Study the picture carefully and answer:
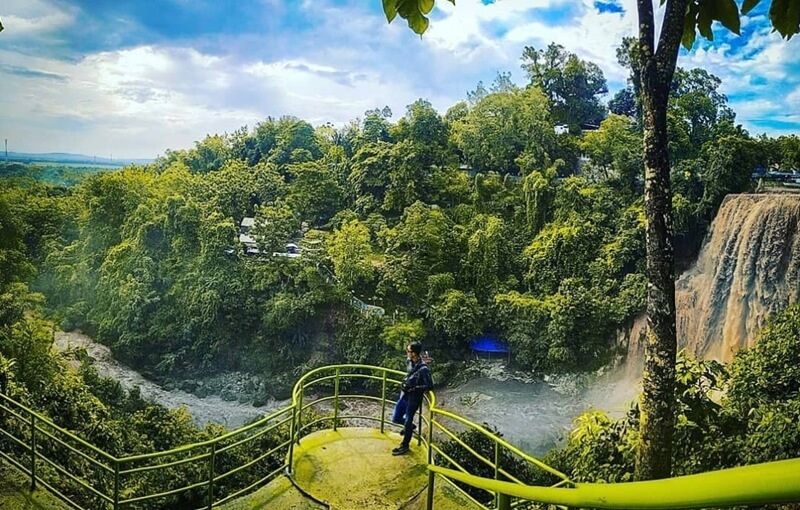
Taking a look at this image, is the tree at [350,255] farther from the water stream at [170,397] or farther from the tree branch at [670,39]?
the tree branch at [670,39]

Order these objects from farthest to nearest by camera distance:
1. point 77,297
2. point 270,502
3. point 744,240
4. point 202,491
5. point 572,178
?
point 77,297 < point 572,178 < point 744,240 < point 202,491 < point 270,502

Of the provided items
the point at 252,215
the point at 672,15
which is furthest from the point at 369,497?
the point at 252,215

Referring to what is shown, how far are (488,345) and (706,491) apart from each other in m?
14.0

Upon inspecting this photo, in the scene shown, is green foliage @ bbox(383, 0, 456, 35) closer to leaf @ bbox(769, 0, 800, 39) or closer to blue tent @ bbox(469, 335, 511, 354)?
leaf @ bbox(769, 0, 800, 39)

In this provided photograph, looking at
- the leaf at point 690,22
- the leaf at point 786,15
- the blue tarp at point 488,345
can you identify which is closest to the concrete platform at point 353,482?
the leaf at point 690,22

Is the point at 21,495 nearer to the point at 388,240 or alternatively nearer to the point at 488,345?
the point at 488,345

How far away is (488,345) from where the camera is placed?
Answer: 46.1ft

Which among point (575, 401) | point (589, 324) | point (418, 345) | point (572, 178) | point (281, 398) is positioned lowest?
point (281, 398)

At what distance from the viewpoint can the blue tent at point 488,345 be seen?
1395 centimetres

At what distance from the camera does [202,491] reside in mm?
7305

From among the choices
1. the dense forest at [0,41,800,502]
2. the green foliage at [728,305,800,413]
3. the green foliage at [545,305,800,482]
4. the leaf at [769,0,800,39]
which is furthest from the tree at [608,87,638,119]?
the leaf at [769,0,800,39]

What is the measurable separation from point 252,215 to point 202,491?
11931 millimetres

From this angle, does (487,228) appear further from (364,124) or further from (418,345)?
(418,345)

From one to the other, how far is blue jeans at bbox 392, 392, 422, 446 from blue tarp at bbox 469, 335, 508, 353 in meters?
9.99
